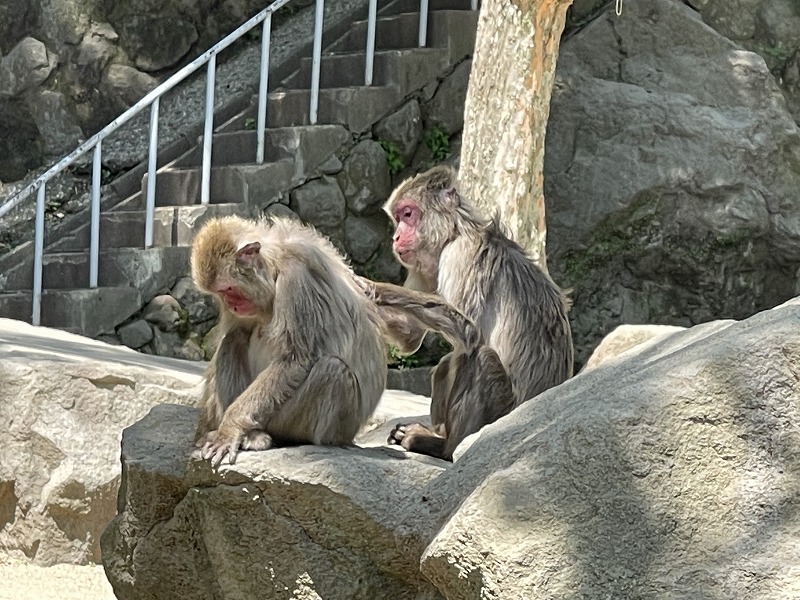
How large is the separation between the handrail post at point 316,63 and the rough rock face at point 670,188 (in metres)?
2.32

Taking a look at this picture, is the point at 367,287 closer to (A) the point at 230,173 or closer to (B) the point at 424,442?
(B) the point at 424,442

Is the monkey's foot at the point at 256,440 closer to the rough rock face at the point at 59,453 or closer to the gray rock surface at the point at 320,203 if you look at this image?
the rough rock face at the point at 59,453

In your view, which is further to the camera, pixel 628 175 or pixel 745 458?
pixel 628 175

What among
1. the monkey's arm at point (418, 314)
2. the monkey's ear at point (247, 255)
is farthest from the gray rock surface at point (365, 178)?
the monkey's ear at point (247, 255)

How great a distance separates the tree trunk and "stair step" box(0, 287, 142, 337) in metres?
3.18

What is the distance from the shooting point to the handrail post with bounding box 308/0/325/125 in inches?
455

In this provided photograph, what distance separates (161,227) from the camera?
36.0 ft

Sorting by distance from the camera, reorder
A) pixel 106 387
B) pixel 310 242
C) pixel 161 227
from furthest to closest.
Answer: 1. pixel 161 227
2. pixel 106 387
3. pixel 310 242

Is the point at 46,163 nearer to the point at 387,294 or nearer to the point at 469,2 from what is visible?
the point at 469,2

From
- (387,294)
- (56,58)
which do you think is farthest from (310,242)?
(56,58)

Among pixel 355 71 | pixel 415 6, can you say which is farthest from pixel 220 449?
pixel 415 6

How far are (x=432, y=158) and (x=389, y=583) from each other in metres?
7.88

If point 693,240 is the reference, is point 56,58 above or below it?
above

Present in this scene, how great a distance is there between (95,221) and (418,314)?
527 centimetres
